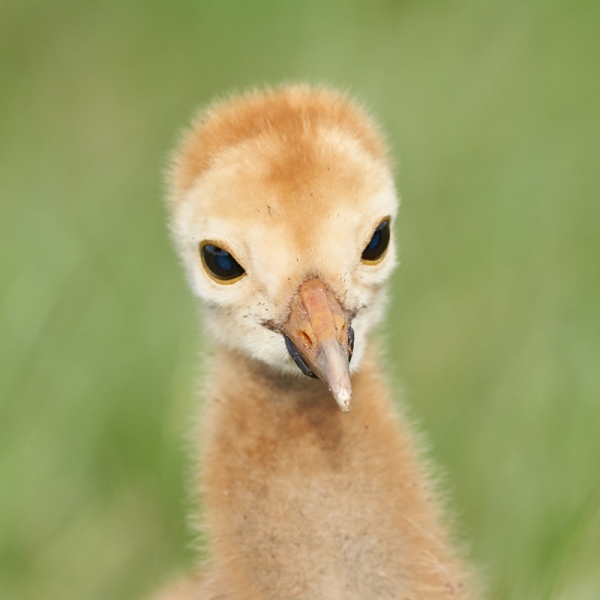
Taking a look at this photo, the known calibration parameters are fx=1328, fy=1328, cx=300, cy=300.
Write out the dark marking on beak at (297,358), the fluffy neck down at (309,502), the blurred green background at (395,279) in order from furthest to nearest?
the blurred green background at (395,279) < the fluffy neck down at (309,502) < the dark marking on beak at (297,358)

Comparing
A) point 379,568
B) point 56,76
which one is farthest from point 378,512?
point 56,76

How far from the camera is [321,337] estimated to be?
2605mm

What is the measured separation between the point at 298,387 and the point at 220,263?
0.32 m

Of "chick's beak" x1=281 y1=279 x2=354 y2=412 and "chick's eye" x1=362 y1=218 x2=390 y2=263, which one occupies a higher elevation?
"chick's eye" x1=362 y1=218 x2=390 y2=263

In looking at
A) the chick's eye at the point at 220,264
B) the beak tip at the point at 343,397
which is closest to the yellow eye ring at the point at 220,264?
the chick's eye at the point at 220,264

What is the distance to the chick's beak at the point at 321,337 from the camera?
2.56 meters

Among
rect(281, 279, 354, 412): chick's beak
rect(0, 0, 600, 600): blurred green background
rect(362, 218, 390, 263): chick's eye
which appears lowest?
rect(0, 0, 600, 600): blurred green background

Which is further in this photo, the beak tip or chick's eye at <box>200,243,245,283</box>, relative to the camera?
chick's eye at <box>200,243,245,283</box>

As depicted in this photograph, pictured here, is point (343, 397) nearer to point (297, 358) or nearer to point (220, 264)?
point (297, 358)

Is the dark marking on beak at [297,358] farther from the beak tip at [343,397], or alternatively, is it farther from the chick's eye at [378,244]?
the chick's eye at [378,244]

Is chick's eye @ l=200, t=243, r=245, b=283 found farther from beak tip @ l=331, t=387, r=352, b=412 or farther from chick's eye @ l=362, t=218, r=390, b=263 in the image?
beak tip @ l=331, t=387, r=352, b=412

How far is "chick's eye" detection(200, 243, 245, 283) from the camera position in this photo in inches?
111

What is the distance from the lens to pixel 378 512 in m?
2.83

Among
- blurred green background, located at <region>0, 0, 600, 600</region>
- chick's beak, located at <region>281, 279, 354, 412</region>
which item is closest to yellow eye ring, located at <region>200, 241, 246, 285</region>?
chick's beak, located at <region>281, 279, 354, 412</region>
